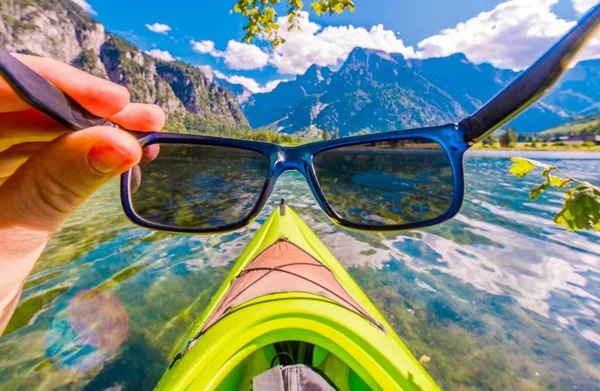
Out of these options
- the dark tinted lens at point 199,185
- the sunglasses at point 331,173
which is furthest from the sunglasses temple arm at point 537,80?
the dark tinted lens at point 199,185

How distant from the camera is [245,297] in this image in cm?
215

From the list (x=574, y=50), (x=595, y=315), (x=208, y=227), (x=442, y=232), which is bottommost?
(x=595, y=315)

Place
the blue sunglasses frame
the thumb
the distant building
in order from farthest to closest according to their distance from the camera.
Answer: the blue sunglasses frame < the distant building < the thumb

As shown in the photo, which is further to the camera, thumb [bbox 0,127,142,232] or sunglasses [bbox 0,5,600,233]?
sunglasses [bbox 0,5,600,233]

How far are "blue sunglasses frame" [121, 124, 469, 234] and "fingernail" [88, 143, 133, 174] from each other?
1.79 ft

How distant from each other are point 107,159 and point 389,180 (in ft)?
8.37

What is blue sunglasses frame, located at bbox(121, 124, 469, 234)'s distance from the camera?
1692 millimetres

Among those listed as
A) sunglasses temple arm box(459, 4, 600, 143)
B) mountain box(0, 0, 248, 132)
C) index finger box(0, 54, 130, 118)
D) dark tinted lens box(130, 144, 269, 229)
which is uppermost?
mountain box(0, 0, 248, 132)

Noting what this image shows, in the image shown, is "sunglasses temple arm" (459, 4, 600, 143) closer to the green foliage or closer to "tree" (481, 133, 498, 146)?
"tree" (481, 133, 498, 146)

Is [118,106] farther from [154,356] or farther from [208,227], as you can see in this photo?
[154,356]

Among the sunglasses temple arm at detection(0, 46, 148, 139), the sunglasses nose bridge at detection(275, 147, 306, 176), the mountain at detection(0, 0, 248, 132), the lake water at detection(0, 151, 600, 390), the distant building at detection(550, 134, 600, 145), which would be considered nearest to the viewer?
the sunglasses temple arm at detection(0, 46, 148, 139)

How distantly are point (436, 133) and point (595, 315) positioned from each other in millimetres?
4406

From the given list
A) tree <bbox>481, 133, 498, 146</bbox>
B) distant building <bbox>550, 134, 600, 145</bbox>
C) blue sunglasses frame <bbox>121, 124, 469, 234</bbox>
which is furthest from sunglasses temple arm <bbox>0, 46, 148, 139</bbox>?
distant building <bbox>550, 134, 600, 145</bbox>

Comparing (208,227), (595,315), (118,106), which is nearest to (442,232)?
(595,315)
